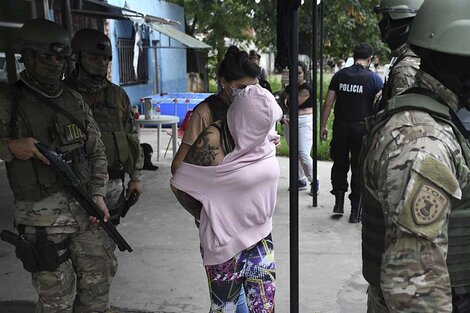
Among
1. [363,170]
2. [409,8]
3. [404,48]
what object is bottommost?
[363,170]

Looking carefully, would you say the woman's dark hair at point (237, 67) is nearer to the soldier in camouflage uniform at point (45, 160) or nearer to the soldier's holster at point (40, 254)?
the soldier in camouflage uniform at point (45, 160)

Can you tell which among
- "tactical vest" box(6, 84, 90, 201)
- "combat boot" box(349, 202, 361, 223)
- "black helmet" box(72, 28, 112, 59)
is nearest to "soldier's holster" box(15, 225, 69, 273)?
"tactical vest" box(6, 84, 90, 201)

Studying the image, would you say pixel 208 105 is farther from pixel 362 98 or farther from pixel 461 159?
pixel 362 98

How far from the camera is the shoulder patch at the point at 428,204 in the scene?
118 cm

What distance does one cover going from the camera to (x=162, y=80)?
14.8 metres

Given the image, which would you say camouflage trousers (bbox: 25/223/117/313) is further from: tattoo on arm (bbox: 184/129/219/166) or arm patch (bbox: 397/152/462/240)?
arm patch (bbox: 397/152/462/240)

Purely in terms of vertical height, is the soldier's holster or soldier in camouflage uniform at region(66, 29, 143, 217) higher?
soldier in camouflage uniform at region(66, 29, 143, 217)

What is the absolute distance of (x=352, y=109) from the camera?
15.8ft

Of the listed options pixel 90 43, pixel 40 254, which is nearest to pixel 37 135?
pixel 40 254

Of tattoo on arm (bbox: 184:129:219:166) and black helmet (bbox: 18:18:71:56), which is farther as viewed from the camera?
black helmet (bbox: 18:18:71:56)

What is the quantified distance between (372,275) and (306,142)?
4.48 m

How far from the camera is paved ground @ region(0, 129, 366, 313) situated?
3.41 metres

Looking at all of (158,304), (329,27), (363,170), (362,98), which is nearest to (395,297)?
(363,170)

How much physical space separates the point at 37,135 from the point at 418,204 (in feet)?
6.13
